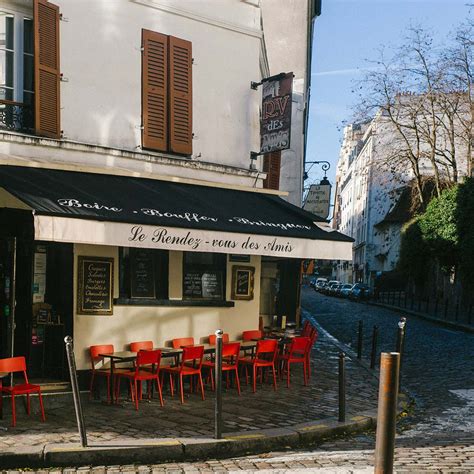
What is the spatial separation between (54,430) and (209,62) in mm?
7353

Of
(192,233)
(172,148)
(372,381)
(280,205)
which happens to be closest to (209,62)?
Answer: (172,148)

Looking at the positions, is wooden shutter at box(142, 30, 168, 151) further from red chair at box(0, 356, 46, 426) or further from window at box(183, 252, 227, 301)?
red chair at box(0, 356, 46, 426)

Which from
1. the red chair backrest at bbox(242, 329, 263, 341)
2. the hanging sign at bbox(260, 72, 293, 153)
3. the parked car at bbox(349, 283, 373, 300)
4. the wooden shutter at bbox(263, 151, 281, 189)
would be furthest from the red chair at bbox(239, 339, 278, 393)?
the parked car at bbox(349, 283, 373, 300)

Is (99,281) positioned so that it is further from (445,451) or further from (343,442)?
(445,451)

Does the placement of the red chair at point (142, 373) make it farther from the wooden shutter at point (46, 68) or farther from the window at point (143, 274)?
the wooden shutter at point (46, 68)

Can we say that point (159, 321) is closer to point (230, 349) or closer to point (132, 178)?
point (230, 349)

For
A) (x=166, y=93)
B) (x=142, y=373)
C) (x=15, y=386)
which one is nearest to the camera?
(x=15, y=386)

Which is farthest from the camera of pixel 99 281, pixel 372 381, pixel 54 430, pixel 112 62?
pixel 372 381

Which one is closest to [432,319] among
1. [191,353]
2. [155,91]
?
[155,91]

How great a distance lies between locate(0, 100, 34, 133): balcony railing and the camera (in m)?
9.76

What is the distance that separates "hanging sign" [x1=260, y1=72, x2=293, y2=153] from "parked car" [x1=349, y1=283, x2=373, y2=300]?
36.1m

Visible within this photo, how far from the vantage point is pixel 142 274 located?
10758 millimetres

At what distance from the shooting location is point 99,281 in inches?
399

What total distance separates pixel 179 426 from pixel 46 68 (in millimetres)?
5591
